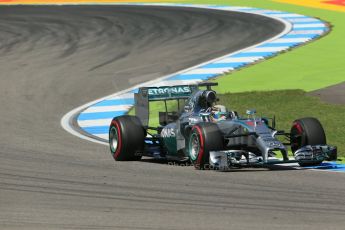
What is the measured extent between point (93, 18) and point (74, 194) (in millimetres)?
20895

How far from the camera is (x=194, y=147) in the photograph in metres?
13.4

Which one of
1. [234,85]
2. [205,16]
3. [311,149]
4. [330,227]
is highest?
[205,16]

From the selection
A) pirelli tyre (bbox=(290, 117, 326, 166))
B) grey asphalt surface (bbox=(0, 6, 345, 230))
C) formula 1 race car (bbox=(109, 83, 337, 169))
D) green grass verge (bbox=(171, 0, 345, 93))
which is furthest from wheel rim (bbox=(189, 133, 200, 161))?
green grass verge (bbox=(171, 0, 345, 93))

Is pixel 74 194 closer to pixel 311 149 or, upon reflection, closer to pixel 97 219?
pixel 97 219

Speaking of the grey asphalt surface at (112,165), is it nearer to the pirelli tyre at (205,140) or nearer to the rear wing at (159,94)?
the pirelli tyre at (205,140)

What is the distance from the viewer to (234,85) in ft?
70.0

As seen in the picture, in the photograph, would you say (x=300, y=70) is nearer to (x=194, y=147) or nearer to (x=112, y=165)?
(x=112, y=165)

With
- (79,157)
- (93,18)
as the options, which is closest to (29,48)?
(93,18)

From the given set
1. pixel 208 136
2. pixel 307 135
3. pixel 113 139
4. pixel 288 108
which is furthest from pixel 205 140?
pixel 288 108

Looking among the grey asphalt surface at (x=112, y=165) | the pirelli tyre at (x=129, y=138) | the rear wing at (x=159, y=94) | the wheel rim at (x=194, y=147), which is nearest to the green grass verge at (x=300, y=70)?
the grey asphalt surface at (x=112, y=165)

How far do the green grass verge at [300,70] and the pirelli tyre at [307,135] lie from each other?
6871 millimetres

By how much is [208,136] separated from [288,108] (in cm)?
567

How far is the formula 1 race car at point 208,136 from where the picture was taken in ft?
42.6

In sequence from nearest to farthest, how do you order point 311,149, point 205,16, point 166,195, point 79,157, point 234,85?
point 166,195 < point 311,149 < point 79,157 < point 234,85 < point 205,16
